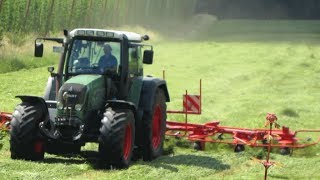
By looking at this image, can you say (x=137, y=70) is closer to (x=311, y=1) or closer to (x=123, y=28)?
(x=123, y=28)

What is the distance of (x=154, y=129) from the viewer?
14.1 metres

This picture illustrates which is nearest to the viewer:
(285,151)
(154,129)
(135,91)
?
(135,91)

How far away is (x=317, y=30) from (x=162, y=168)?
4563 cm

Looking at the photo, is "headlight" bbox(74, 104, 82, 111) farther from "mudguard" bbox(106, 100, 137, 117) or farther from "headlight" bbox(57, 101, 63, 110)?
"mudguard" bbox(106, 100, 137, 117)

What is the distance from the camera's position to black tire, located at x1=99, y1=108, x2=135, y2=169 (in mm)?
11617

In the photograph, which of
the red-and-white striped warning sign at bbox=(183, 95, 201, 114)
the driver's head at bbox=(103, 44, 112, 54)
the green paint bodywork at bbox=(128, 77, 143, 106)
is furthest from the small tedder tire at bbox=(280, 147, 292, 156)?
the driver's head at bbox=(103, 44, 112, 54)

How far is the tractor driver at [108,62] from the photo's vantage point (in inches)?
509

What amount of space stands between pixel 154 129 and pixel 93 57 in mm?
2088

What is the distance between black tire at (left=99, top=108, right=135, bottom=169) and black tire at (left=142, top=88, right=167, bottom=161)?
46.1 inches

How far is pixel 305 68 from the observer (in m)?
31.4

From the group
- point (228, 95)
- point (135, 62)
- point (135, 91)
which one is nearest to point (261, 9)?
point (228, 95)

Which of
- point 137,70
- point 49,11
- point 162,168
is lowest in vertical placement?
point 162,168

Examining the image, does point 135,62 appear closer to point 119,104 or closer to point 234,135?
point 119,104

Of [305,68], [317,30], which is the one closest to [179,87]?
[305,68]
